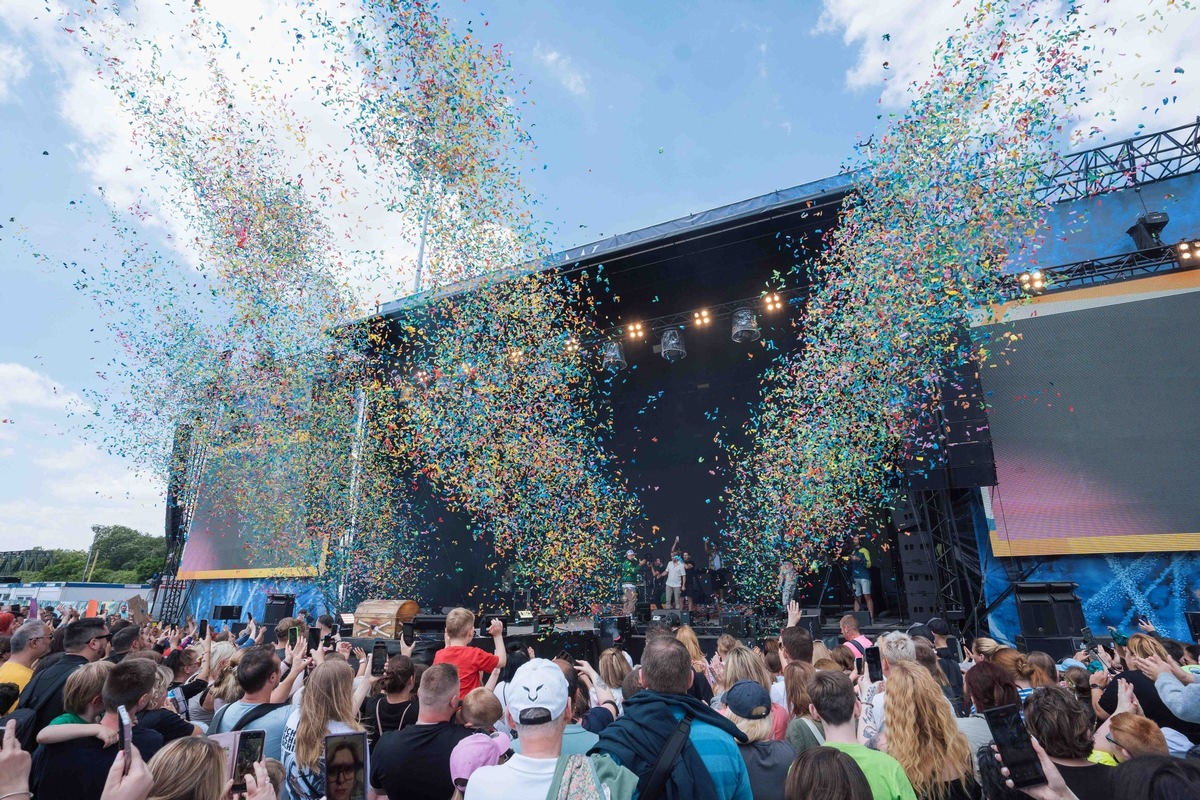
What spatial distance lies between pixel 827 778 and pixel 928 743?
3.06ft

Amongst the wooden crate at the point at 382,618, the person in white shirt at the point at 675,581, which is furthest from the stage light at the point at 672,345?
the wooden crate at the point at 382,618

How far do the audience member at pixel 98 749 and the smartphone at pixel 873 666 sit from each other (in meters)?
3.29

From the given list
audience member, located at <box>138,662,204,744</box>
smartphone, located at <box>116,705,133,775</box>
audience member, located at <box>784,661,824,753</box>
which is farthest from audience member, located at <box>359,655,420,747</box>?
audience member, located at <box>784,661,824,753</box>

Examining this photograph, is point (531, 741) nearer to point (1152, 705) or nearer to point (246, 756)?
point (246, 756)

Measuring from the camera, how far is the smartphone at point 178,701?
12.5ft

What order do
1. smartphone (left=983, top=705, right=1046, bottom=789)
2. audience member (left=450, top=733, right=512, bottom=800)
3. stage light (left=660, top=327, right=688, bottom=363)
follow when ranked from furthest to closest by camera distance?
stage light (left=660, top=327, right=688, bottom=363) → audience member (left=450, top=733, right=512, bottom=800) → smartphone (left=983, top=705, right=1046, bottom=789)

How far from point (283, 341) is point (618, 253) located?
8126mm

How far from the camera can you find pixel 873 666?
335 centimetres

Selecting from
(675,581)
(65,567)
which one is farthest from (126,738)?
(65,567)

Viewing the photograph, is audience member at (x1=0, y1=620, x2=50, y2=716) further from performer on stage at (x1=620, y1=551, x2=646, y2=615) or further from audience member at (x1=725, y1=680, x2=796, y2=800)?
performer on stage at (x1=620, y1=551, x2=646, y2=615)

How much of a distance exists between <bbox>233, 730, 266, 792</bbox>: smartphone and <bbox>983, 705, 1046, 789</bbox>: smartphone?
2.15m

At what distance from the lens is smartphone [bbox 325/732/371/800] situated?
2000 mm

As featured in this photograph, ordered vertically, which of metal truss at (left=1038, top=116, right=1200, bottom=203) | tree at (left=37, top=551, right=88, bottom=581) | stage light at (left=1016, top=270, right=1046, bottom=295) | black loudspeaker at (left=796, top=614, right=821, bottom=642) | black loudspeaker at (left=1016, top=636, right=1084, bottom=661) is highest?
metal truss at (left=1038, top=116, right=1200, bottom=203)

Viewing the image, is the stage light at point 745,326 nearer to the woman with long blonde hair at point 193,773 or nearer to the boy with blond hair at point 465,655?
the boy with blond hair at point 465,655
